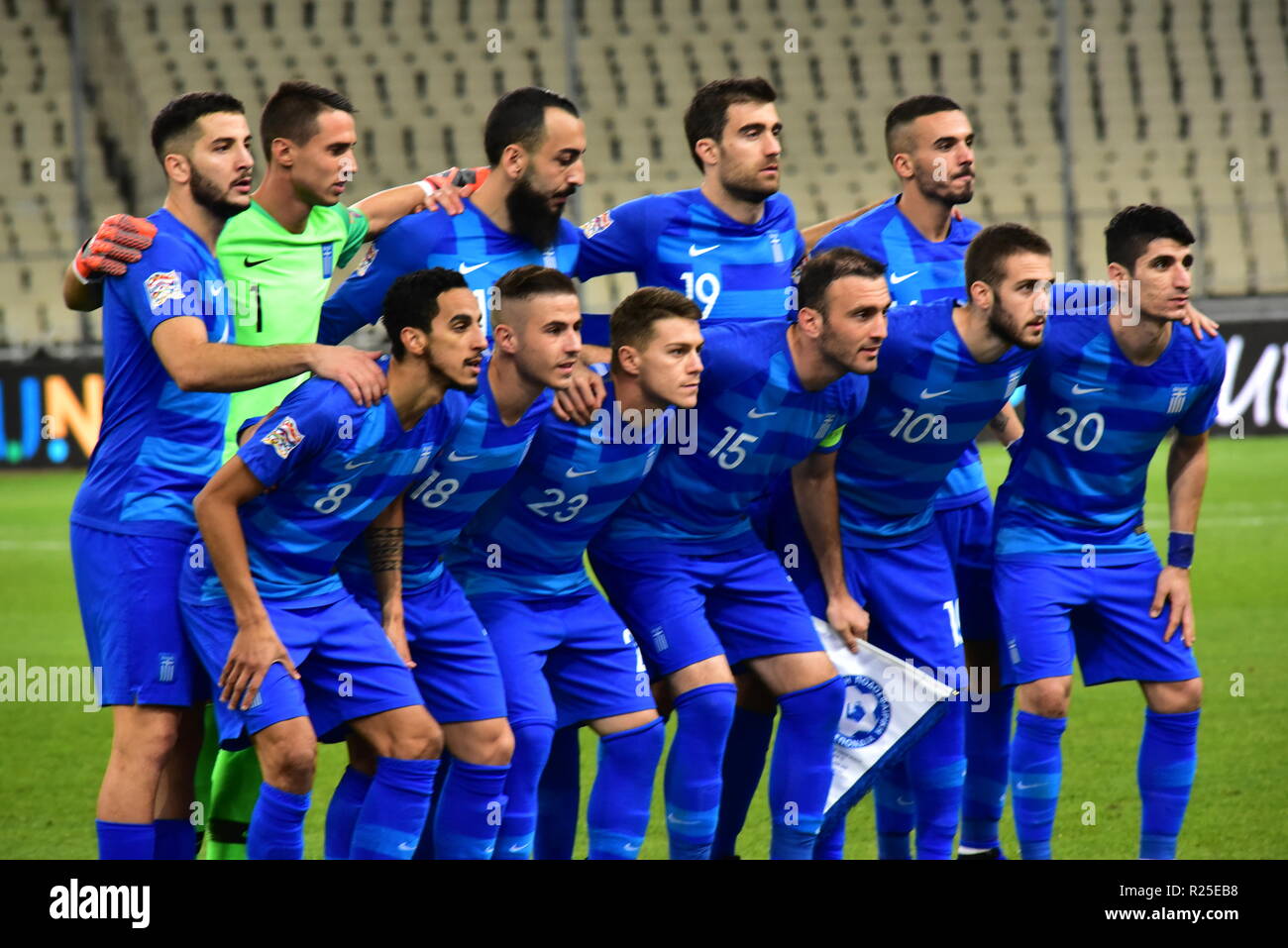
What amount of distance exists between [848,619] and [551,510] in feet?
3.02

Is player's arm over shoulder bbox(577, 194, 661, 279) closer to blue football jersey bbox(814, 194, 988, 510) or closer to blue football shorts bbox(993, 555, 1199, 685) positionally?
blue football jersey bbox(814, 194, 988, 510)

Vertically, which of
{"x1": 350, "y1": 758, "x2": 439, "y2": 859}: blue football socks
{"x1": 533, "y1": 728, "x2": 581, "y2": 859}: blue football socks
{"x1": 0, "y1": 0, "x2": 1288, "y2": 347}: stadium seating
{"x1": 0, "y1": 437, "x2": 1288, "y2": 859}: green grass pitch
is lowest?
{"x1": 0, "y1": 437, "x2": 1288, "y2": 859}: green grass pitch

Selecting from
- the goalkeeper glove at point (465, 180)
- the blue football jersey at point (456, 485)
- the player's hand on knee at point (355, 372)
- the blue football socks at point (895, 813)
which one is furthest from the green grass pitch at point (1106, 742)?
the goalkeeper glove at point (465, 180)

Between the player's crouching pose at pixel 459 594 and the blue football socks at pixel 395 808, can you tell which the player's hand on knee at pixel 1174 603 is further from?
the blue football socks at pixel 395 808

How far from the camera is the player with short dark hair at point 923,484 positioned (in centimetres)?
462

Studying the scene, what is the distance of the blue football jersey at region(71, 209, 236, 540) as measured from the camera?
13.4ft

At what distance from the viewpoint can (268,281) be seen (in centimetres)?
449

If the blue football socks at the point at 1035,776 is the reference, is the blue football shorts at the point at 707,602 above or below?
above

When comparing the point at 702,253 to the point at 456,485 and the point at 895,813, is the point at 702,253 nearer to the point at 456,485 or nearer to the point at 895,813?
the point at 456,485

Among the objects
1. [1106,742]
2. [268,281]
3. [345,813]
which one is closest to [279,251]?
[268,281]

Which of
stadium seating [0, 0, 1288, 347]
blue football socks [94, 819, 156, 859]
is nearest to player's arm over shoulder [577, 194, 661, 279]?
blue football socks [94, 819, 156, 859]

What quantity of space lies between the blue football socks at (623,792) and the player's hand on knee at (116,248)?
1.65 metres

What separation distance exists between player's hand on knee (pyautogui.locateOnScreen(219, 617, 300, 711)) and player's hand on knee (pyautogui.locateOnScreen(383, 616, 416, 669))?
13.3 inches

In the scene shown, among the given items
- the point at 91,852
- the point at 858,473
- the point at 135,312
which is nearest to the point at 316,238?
the point at 135,312
